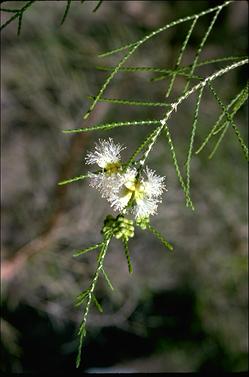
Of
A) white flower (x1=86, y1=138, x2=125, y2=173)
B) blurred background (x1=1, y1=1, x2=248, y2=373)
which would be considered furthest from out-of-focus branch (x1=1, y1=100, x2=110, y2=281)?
white flower (x1=86, y1=138, x2=125, y2=173)

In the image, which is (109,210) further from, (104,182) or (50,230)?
(104,182)

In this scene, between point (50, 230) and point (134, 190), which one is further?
point (50, 230)

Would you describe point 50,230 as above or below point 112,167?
above

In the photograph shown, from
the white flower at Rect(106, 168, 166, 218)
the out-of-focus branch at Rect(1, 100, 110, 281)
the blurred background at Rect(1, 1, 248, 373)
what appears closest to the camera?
the white flower at Rect(106, 168, 166, 218)

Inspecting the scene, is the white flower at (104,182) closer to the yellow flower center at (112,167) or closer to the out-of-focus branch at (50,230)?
the yellow flower center at (112,167)

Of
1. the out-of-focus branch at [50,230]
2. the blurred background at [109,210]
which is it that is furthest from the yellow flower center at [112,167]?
the blurred background at [109,210]

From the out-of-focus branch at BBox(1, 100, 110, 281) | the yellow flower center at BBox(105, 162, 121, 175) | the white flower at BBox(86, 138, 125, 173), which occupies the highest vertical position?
the out-of-focus branch at BBox(1, 100, 110, 281)

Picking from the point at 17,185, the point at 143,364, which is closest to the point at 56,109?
the point at 17,185

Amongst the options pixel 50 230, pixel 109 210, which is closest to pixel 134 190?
pixel 50 230

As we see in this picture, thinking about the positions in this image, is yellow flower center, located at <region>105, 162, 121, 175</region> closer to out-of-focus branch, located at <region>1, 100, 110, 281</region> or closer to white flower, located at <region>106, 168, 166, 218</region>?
white flower, located at <region>106, 168, 166, 218</region>
